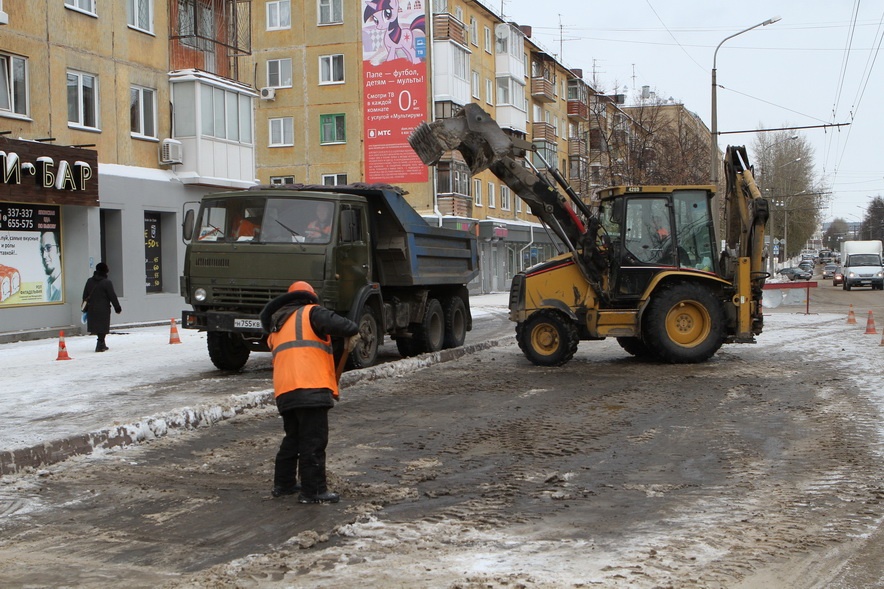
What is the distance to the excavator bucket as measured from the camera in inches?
543

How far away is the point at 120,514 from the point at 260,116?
40.1 metres

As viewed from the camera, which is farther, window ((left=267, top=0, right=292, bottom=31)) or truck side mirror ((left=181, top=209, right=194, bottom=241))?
window ((left=267, top=0, right=292, bottom=31))

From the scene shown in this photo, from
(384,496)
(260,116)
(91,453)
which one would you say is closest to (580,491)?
(384,496)

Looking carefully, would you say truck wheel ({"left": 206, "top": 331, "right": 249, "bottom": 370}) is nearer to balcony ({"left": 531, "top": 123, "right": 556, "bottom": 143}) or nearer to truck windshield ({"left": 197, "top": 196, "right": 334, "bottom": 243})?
truck windshield ({"left": 197, "top": 196, "right": 334, "bottom": 243})

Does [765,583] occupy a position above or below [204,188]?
below

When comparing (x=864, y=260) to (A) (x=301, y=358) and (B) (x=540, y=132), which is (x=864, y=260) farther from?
(A) (x=301, y=358)

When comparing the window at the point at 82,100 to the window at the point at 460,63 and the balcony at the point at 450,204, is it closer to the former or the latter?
the balcony at the point at 450,204

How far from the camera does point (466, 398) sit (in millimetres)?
11305

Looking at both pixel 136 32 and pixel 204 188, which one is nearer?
pixel 136 32

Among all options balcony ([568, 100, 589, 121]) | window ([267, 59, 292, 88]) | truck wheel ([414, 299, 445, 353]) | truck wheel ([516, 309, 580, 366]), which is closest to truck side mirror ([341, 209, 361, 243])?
truck wheel ([414, 299, 445, 353])

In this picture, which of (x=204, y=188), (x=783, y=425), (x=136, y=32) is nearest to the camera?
(x=783, y=425)

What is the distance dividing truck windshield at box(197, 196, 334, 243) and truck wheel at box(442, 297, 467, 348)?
4.48m

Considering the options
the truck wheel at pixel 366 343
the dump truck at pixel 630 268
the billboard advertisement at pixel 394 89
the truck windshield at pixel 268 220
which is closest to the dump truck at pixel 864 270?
the billboard advertisement at pixel 394 89

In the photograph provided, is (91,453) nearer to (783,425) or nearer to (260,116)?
(783,425)
